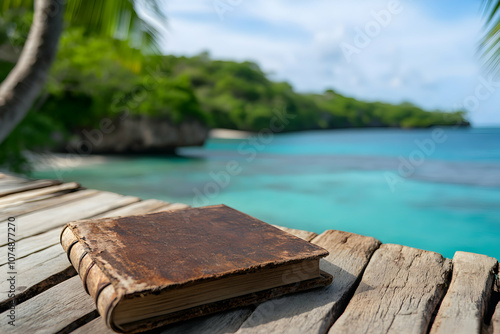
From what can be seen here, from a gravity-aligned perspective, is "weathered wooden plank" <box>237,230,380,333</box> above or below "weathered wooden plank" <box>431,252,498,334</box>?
below

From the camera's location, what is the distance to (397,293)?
0.88 m

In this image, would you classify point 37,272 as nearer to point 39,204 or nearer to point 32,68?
point 39,204

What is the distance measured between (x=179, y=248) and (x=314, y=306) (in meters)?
0.32

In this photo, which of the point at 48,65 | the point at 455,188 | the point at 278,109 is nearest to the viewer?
the point at 48,65

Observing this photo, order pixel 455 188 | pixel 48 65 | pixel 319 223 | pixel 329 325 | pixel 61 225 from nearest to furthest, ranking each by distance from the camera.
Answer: pixel 329 325 → pixel 61 225 → pixel 48 65 → pixel 319 223 → pixel 455 188

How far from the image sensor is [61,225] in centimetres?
136

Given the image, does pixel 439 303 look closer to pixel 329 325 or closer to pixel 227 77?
pixel 329 325

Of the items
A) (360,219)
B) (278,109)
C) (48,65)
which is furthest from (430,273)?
(278,109)

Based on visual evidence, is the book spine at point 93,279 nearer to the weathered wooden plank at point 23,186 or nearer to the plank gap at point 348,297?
the plank gap at point 348,297

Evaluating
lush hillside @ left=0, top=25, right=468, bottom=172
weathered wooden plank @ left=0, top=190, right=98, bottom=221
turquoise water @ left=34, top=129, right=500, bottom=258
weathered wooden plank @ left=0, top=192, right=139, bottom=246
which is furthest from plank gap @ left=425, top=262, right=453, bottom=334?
turquoise water @ left=34, top=129, right=500, bottom=258

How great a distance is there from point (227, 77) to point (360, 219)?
1964cm

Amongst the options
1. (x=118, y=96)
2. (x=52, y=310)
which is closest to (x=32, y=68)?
(x=52, y=310)

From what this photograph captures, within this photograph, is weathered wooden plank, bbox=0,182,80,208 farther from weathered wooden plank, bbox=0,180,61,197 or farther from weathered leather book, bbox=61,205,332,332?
weathered leather book, bbox=61,205,332,332

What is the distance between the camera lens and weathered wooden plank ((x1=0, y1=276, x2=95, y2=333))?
74cm
